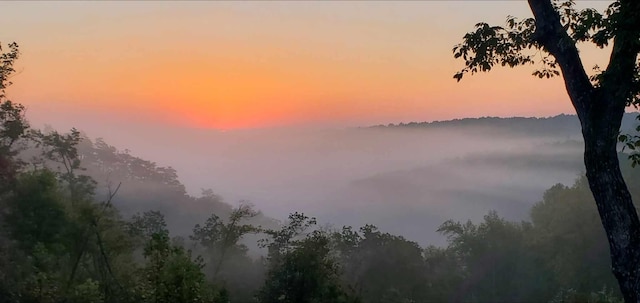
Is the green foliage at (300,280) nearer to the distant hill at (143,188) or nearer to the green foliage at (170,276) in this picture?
the green foliage at (170,276)

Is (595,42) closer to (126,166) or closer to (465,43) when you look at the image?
(465,43)

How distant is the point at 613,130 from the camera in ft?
24.9

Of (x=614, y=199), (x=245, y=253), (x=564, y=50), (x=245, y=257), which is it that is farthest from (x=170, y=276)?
(x=245, y=253)

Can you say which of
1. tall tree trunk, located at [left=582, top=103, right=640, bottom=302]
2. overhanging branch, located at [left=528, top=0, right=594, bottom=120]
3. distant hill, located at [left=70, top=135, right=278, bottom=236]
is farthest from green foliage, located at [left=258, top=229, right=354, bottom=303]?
distant hill, located at [left=70, top=135, right=278, bottom=236]

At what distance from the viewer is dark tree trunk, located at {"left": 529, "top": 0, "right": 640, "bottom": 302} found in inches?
286

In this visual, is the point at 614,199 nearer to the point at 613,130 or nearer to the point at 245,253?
the point at 613,130

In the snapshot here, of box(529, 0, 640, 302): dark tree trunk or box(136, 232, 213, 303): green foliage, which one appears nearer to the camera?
box(529, 0, 640, 302): dark tree trunk

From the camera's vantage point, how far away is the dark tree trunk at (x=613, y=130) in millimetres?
7266

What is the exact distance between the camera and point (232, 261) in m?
61.6

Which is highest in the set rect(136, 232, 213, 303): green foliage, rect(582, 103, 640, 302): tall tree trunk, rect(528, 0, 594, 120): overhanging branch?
rect(528, 0, 594, 120): overhanging branch

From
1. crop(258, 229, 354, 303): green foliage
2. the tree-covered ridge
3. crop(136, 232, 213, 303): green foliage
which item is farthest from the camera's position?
crop(258, 229, 354, 303): green foliage

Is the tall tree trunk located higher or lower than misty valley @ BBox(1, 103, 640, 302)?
higher

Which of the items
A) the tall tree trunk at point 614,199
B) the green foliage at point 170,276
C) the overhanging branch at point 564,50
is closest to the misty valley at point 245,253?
the green foliage at point 170,276

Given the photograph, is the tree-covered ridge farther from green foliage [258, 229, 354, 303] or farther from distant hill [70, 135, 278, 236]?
distant hill [70, 135, 278, 236]
